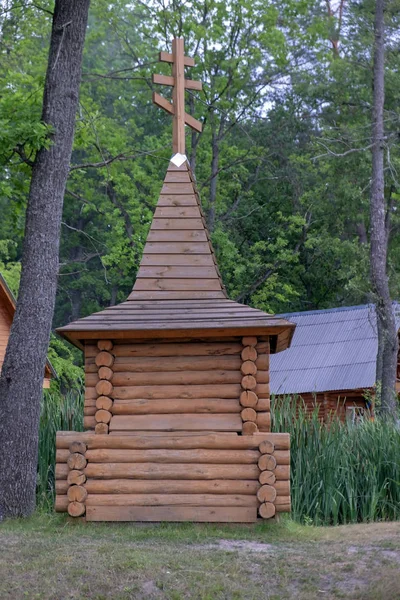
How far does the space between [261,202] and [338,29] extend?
785 cm

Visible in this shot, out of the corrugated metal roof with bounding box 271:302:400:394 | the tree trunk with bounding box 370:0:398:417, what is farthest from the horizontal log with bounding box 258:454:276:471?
the corrugated metal roof with bounding box 271:302:400:394

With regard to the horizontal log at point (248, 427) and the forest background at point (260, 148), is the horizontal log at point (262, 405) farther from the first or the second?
the forest background at point (260, 148)

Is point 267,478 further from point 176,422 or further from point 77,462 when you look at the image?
point 77,462

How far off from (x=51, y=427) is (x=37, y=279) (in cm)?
259

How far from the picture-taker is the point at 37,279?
12.2m

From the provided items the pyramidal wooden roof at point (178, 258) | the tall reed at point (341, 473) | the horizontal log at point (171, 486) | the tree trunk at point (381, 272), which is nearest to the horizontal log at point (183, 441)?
the horizontal log at point (171, 486)

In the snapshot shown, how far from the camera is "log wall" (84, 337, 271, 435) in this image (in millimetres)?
10922

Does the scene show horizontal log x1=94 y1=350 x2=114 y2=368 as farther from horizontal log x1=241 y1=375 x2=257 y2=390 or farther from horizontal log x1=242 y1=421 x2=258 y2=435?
horizontal log x1=242 y1=421 x2=258 y2=435

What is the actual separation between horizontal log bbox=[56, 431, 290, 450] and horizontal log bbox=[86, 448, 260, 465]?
0.18 ft

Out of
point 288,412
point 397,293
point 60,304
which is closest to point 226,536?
point 288,412

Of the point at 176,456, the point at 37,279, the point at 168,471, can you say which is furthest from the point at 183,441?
the point at 37,279

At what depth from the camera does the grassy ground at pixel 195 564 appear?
8383 millimetres

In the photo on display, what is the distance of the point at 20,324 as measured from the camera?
1209 cm

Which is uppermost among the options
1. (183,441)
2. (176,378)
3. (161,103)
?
(161,103)
